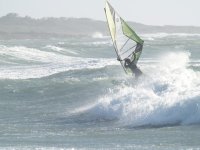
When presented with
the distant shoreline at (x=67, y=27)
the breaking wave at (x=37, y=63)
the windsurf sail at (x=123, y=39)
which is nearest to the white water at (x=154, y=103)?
the windsurf sail at (x=123, y=39)

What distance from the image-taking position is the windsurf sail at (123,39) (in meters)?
19.0

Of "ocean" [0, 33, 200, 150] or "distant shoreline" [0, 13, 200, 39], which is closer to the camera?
"ocean" [0, 33, 200, 150]

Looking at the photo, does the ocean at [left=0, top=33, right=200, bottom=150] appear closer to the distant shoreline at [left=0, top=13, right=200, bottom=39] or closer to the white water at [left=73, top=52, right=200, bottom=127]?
the white water at [left=73, top=52, right=200, bottom=127]

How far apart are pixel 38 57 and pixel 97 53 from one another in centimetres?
572

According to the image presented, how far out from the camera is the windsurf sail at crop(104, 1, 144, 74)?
19.0 meters

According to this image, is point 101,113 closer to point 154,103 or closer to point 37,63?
point 154,103

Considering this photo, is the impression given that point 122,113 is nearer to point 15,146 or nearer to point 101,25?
point 15,146

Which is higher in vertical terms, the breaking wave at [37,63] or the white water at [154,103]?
the white water at [154,103]

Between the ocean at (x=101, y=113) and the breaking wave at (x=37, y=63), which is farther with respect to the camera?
the breaking wave at (x=37, y=63)

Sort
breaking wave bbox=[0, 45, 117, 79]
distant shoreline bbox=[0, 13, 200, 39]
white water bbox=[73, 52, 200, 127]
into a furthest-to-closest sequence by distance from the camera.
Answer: distant shoreline bbox=[0, 13, 200, 39] → breaking wave bbox=[0, 45, 117, 79] → white water bbox=[73, 52, 200, 127]

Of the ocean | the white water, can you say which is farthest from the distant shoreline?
the white water

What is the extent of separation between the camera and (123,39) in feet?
63.0

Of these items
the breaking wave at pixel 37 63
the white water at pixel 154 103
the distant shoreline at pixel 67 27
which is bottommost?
the distant shoreline at pixel 67 27

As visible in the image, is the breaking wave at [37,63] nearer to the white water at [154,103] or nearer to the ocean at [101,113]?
the ocean at [101,113]
